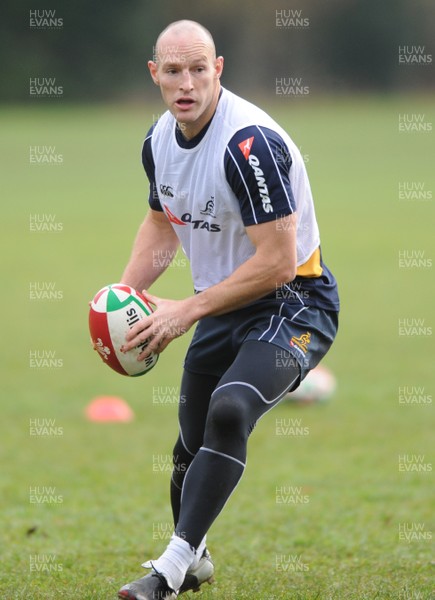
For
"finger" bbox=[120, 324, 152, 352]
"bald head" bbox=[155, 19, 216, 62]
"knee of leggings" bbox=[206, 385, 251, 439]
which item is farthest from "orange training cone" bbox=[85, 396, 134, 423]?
"bald head" bbox=[155, 19, 216, 62]

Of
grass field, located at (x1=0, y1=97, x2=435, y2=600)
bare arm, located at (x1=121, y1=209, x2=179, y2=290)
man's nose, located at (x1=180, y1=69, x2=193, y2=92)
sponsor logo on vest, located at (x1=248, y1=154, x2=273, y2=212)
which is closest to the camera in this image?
sponsor logo on vest, located at (x1=248, y1=154, x2=273, y2=212)

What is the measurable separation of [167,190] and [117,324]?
720 millimetres

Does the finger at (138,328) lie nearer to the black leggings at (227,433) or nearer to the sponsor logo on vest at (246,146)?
the black leggings at (227,433)

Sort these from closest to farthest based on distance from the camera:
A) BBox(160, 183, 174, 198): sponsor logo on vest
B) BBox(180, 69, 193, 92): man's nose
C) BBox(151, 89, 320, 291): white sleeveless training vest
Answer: BBox(180, 69, 193, 92): man's nose, BBox(151, 89, 320, 291): white sleeveless training vest, BBox(160, 183, 174, 198): sponsor logo on vest

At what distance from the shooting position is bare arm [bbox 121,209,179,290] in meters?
5.88

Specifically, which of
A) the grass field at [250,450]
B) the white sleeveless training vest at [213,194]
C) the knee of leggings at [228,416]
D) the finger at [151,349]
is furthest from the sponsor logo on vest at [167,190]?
the grass field at [250,450]

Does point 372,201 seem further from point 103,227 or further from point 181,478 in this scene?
point 181,478

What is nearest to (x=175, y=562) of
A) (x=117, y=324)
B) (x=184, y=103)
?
(x=117, y=324)

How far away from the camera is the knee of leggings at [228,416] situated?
4.73m

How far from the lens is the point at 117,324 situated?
5.32m

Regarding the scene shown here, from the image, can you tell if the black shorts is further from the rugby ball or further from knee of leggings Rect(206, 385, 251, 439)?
knee of leggings Rect(206, 385, 251, 439)

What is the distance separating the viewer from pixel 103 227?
→ 974 inches

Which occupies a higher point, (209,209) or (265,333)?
(209,209)

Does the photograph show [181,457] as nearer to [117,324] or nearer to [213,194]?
[117,324]
